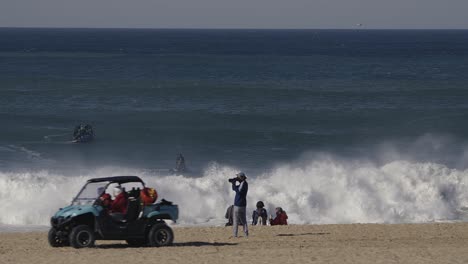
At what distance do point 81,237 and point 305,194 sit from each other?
14.2m

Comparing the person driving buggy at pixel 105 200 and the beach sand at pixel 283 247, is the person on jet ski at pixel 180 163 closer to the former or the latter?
the beach sand at pixel 283 247

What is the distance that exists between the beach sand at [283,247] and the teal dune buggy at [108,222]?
0.73 ft

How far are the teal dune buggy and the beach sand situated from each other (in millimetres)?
223

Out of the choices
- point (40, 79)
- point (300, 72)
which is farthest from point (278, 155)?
point (300, 72)

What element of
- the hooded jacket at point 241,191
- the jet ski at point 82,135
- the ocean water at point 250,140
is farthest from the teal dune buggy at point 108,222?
the jet ski at point 82,135

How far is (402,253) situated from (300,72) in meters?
68.4

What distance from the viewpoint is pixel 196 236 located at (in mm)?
19359

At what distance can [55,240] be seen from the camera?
1700cm

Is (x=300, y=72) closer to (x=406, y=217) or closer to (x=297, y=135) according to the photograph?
(x=297, y=135)

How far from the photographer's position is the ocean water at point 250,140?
97.4 feet

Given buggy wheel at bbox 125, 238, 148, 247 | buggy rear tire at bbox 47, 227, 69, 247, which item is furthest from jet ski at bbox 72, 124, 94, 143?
buggy rear tire at bbox 47, 227, 69, 247

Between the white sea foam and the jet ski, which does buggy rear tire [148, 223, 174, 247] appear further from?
the jet ski

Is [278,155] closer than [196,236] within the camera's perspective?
No

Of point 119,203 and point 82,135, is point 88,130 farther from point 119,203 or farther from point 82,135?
point 119,203
